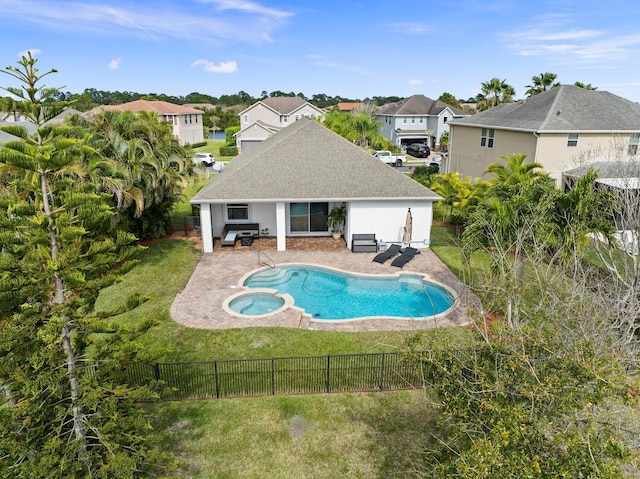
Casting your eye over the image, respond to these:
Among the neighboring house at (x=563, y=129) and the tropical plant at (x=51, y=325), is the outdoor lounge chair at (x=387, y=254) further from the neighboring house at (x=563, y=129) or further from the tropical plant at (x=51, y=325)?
the tropical plant at (x=51, y=325)

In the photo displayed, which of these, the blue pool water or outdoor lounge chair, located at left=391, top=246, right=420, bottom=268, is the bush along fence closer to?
the blue pool water

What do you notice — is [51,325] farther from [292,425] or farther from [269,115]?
[269,115]

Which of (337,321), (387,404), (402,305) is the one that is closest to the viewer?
(387,404)

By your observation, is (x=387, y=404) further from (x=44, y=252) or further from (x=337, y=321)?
(x=44, y=252)

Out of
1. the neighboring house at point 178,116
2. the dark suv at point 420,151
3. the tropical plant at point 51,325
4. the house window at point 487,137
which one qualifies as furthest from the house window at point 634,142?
the neighboring house at point 178,116

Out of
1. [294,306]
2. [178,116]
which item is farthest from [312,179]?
[178,116]

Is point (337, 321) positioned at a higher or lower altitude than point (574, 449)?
lower

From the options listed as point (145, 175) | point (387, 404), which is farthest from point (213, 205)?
point (387, 404)
